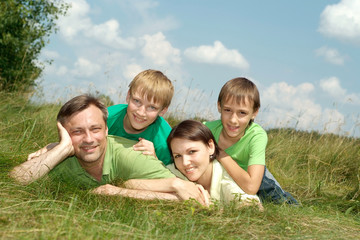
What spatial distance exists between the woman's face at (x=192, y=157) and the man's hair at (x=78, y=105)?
30.4 inches

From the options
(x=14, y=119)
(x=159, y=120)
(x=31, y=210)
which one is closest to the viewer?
(x=31, y=210)

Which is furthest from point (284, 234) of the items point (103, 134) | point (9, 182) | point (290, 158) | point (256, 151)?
point (290, 158)

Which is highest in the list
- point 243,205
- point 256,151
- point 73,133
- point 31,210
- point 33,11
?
point 33,11

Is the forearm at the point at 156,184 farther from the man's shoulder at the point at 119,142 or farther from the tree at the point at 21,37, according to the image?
the tree at the point at 21,37

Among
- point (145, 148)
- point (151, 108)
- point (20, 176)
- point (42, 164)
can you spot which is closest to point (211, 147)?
point (145, 148)

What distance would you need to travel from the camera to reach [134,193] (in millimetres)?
2992

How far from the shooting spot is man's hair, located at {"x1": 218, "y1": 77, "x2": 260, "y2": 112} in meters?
3.70

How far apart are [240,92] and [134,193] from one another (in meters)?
1.53

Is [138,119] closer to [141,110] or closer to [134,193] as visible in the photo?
[141,110]

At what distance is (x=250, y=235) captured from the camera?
2.58 meters

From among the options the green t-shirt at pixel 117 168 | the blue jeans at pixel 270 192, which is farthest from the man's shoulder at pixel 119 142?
the blue jeans at pixel 270 192

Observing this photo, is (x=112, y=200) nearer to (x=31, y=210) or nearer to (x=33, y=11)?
(x=31, y=210)

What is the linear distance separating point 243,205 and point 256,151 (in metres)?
0.71

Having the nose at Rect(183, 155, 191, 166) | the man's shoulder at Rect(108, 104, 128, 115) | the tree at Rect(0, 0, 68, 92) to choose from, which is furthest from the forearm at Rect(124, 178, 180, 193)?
the tree at Rect(0, 0, 68, 92)
